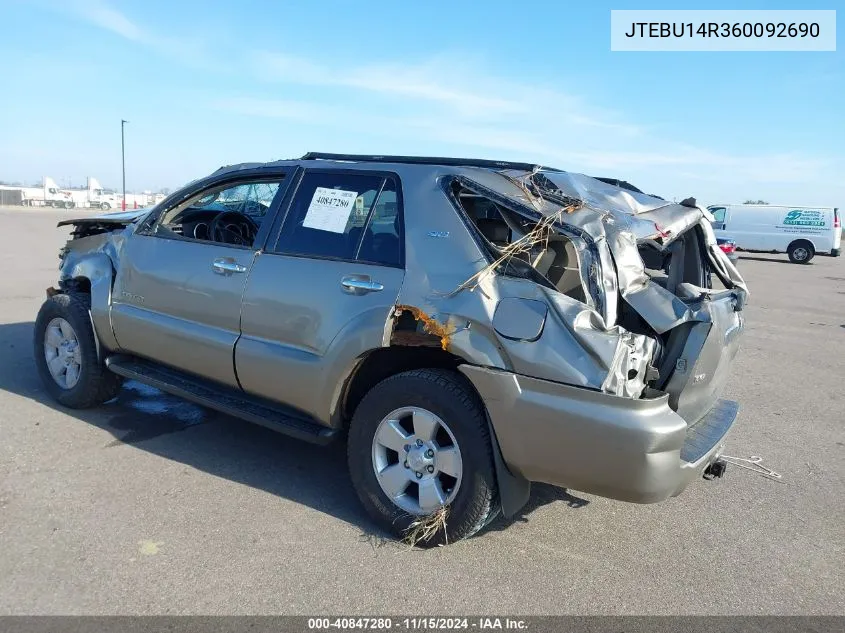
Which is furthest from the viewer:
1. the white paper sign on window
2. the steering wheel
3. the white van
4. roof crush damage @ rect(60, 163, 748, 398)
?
the white van

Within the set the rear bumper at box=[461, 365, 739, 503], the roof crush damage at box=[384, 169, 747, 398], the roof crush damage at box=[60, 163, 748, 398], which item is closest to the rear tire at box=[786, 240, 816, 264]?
the roof crush damage at box=[60, 163, 748, 398]

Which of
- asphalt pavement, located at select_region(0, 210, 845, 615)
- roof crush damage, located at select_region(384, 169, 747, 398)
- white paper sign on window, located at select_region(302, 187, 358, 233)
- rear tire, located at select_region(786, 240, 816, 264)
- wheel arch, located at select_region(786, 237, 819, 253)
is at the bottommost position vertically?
asphalt pavement, located at select_region(0, 210, 845, 615)

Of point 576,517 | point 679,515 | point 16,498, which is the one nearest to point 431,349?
point 576,517

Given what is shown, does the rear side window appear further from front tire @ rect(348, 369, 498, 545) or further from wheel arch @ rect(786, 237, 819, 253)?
wheel arch @ rect(786, 237, 819, 253)

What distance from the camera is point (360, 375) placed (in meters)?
3.66

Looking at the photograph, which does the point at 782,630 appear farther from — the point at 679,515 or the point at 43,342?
the point at 43,342

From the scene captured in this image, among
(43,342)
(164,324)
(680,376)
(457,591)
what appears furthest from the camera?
(43,342)

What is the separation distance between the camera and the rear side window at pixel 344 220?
11.6 ft

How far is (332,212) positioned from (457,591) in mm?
2064

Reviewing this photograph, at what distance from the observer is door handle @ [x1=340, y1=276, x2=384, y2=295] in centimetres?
342

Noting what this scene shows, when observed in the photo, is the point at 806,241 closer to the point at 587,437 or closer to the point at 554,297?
the point at 554,297

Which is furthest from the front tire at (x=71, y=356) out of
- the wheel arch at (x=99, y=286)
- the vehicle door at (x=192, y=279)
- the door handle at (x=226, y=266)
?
the door handle at (x=226, y=266)

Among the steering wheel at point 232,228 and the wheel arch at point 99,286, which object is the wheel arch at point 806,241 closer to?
the steering wheel at point 232,228

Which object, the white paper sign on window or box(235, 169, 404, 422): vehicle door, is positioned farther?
the white paper sign on window
